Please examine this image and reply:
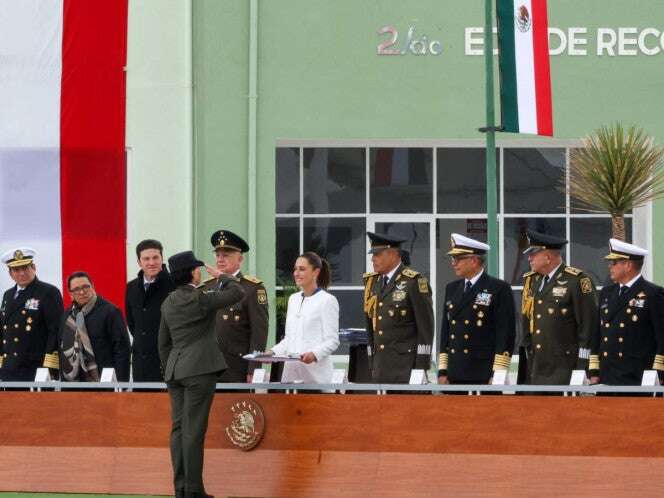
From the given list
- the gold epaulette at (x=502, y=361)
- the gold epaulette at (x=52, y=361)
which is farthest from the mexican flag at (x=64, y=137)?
the gold epaulette at (x=502, y=361)

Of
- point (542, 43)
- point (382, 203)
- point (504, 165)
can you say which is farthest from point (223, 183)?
point (542, 43)

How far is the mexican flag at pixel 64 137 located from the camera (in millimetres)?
18703

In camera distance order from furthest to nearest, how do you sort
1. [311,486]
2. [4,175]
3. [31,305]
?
[4,175] → [31,305] → [311,486]

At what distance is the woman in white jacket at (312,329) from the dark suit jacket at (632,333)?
69.0 inches

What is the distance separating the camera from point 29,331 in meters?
11.7

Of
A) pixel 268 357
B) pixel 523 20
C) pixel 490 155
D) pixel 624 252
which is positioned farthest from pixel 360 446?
pixel 523 20

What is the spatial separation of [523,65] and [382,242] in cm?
435

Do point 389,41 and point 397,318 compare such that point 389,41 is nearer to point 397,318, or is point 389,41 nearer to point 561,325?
point 397,318

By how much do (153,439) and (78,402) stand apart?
1.89 ft

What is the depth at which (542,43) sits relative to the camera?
581 inches

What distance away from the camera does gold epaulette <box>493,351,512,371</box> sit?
10.2 m

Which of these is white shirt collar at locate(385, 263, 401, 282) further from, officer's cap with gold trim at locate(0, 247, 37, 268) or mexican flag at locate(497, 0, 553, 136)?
mexican flag at locate(497, 0, 553, 136)

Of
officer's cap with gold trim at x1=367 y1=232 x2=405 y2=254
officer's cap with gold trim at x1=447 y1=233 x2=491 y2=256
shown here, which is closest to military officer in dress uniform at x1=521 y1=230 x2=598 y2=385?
officer's cap with gold trim at x1=447 y1=233 x2=491 y2=256

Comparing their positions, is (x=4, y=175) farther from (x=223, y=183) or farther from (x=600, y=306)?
(x=600, y=306)
